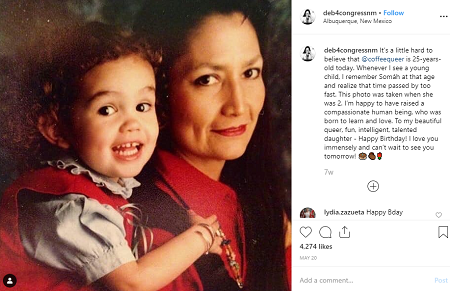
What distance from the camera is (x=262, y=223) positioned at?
4.19 ft

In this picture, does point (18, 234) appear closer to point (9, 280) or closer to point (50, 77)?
point (9, 280)

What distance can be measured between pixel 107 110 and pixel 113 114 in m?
0.01

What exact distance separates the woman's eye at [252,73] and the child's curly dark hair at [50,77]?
175 mm

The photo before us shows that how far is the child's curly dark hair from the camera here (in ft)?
4.00

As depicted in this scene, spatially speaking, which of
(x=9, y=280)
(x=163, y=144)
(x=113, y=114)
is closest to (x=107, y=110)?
(x=113, y=114)

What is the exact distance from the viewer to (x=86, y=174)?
1.22m

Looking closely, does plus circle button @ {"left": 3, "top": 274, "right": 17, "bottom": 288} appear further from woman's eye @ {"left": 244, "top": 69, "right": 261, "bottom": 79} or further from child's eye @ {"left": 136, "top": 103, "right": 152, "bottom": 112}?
woman's eye @ {"left": 244, "top": 69, "right": 261, "bottom": 79}
